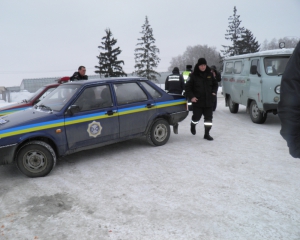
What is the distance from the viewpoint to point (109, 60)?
120ft

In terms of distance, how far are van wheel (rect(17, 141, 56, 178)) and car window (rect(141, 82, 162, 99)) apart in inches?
102

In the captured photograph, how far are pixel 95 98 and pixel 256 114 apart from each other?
18.2 ft

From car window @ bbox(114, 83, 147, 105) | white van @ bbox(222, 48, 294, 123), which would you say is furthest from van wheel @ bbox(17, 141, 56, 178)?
white van @ bbox(222, 48, 294, 123)

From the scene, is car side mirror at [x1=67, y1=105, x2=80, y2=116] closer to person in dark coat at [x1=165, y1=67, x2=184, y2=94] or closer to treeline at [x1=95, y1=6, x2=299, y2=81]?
person in dark coat at [x1=165, y1=67, x2=184, y2=94]

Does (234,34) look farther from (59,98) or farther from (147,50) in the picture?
(59,98)

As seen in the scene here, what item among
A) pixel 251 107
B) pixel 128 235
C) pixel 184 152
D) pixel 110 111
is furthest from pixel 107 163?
pixel 251 107

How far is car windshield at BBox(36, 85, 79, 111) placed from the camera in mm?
5469

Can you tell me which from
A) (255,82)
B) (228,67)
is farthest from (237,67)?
(255,82)

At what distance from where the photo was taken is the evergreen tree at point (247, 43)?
165 feet

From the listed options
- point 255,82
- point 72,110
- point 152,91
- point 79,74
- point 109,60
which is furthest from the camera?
point 109,60

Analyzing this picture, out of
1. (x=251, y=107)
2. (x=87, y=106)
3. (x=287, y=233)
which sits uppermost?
(x=87, y=106)

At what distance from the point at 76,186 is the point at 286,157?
403 cm

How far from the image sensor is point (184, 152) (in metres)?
6.21

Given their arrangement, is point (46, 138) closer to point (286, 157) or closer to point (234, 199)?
point (234, 199)
